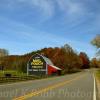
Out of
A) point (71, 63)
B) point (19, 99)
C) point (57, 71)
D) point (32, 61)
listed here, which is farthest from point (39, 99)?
point (71, 63)

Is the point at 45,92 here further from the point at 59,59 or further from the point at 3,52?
the point at 3,52

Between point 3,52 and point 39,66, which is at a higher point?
point 3,52

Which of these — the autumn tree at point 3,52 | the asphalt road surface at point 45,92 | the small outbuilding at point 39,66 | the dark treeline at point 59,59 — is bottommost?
the asphalt road surface at point 45,92

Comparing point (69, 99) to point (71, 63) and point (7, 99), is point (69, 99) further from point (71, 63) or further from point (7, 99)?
point (71, 63)

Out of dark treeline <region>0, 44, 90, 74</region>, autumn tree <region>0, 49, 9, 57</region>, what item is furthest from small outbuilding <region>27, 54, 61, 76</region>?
autumn tree <region>0, 49, 9, 57</region>

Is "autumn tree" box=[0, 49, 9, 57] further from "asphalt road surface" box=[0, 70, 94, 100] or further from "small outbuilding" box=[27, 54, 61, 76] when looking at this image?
"asphalt road surface" box=[0, 70, 94, 100]

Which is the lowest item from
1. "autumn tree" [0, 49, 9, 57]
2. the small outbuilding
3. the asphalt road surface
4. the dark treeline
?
the asphalt road surface

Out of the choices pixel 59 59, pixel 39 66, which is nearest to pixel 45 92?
pixel 39 66

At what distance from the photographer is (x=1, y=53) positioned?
180m

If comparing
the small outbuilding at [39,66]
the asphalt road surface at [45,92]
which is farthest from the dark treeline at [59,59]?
the asphalt road surface at [45,92]

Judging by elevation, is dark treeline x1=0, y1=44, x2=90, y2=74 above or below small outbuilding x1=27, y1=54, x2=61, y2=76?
above

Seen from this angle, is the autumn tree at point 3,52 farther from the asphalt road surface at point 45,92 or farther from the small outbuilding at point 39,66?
the asphalt road surface at point 45,92

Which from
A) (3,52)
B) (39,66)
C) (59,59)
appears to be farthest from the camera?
(3,52)

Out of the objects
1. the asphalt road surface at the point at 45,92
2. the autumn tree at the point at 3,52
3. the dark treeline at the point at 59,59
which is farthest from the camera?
the autumn tree at the point at 3,52
